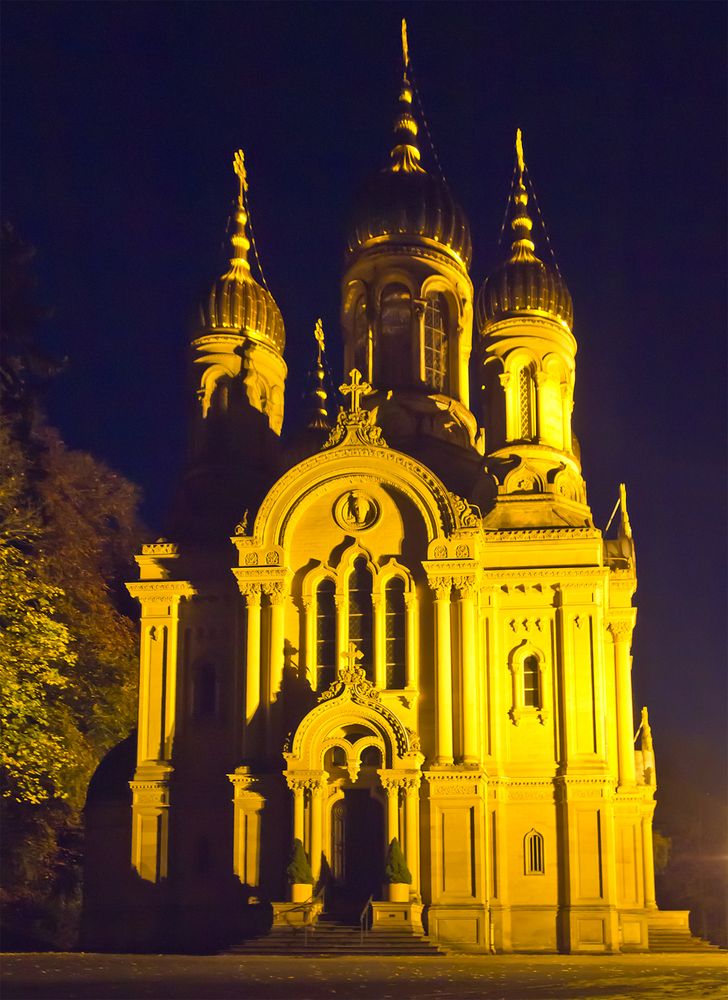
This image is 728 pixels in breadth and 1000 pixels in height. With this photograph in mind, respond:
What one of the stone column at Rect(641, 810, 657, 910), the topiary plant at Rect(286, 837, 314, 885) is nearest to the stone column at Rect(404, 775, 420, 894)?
the topiary plant at Rect(286, 837, 314, 885)

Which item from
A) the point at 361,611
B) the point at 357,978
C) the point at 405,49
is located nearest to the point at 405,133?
the point at 405,49

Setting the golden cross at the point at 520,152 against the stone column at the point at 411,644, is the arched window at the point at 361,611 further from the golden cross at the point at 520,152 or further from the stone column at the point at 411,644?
the golden cross at the point at 520,152

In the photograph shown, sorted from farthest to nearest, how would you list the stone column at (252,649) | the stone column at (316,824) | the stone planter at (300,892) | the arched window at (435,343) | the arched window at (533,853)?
1. the arched window at (435,343)
2. the stone column at (252,649)
3. the arched window at (533,853)
4. the stone column at (316,824)
5. the stone planter at (300,892)

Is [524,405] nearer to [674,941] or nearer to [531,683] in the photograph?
[531,683]

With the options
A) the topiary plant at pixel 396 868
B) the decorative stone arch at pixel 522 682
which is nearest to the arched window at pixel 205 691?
the topiary plant at pixel 396 868

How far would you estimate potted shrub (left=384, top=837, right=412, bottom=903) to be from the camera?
31734 millimetres

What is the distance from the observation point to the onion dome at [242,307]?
140 ft

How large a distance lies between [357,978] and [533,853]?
1040cm

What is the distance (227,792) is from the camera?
36156mm

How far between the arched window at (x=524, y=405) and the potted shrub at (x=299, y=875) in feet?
44.3

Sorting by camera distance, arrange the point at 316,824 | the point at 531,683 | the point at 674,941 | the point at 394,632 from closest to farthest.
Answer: the point at 316,824, the point at 394,632, the point at 531,683, the point at 674,941

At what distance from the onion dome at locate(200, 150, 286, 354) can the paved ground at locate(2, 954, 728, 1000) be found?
18880 millimetres

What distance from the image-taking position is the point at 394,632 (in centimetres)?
3541

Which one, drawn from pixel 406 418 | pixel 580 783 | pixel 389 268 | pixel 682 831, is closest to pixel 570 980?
pixel 580 783
